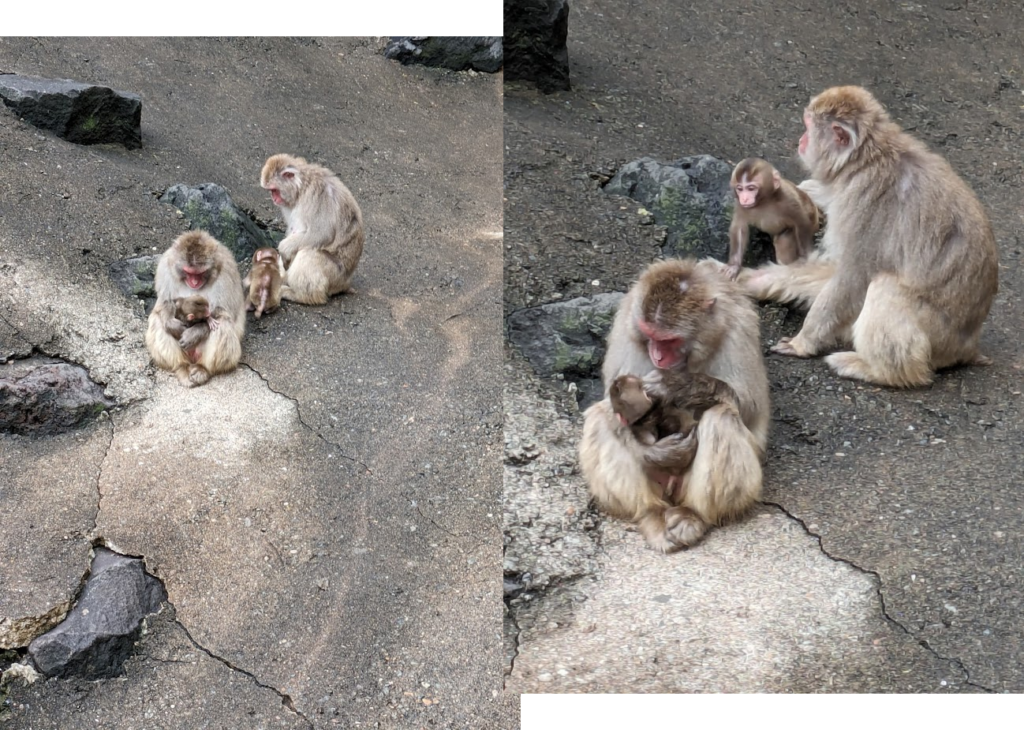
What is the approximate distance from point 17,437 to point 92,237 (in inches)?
73.6

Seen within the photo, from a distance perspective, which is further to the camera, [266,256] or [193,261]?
[266,256]

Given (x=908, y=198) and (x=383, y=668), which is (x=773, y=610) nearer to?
(x=383, y=668)

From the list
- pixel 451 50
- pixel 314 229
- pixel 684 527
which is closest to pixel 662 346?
pixel 684 527

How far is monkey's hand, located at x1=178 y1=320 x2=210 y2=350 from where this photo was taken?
6.76 m

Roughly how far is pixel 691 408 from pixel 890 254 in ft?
6.31

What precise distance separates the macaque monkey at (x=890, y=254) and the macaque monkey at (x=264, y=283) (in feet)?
11.4

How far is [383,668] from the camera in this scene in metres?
5.11

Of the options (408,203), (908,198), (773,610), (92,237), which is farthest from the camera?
Answer: (408,203)

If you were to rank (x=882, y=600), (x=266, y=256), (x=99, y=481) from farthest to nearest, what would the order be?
(x=266, y=256)
(x=99, y=481)
(x=882, y=600)

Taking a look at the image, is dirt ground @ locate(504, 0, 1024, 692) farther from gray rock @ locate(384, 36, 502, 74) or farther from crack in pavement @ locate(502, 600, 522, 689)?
gray rock @ locate(384, 36, 502, 74)

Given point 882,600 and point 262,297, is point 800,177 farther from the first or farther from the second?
point 882,600

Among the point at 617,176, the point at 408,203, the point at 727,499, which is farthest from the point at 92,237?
the point at 727,499

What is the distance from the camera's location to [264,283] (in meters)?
7.48

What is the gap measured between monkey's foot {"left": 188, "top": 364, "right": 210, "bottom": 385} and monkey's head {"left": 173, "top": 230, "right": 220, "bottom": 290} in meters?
0.56
